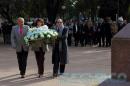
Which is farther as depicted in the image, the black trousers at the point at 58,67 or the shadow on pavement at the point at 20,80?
the black trousers at the point at 58,67

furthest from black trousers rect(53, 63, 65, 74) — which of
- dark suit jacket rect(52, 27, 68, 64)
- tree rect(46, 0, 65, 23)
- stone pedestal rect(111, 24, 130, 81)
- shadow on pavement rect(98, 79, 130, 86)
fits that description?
tree rect(46, 0, 65, 23)

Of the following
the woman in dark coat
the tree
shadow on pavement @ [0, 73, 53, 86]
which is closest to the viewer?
shadow on pavement @ [0, 73, 53, 86]

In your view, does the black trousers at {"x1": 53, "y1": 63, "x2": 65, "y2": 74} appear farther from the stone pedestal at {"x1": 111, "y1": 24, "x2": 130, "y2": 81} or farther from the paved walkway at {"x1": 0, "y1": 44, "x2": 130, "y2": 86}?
the stone pedestal at {"x1": 111, "y1": 24, "x2": 130, "y2": 81}

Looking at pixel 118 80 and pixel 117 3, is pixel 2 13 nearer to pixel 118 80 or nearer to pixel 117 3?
pixel 117 3

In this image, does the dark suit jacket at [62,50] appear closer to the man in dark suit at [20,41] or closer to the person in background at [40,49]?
the person in background at [40,49]

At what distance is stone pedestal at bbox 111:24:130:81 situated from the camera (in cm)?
929

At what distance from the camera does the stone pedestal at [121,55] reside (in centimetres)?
929

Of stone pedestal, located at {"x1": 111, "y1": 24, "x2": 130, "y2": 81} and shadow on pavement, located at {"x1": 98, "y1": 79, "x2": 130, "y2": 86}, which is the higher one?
stone pedestal, located at {"x1": 111, "y1": 24, "x2": 130, "y2": 81}

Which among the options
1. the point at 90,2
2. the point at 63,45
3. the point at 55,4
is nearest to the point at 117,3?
the point at 90,2

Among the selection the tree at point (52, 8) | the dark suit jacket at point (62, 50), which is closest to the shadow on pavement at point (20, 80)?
the dark suit jacket at point (62, 50)

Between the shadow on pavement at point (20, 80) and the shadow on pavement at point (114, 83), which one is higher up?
the shadow on pavement at point (114, 83)

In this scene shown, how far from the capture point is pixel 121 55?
9.35 metres

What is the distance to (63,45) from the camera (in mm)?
13898

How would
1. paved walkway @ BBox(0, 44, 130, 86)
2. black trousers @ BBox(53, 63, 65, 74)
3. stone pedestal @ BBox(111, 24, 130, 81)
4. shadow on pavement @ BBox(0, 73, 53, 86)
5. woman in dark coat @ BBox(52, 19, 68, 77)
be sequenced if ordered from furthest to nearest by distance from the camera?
woman in dark coat @ BBox(52, 19, 68, 77), black trousers @ BBox(53, 63, 65, 74), shadow on pavement @ BBox(0, 73, 53, 86), paved walkway @ BBox(0, 44, 130, 86), stone pedestal @ BBox(111, 24, 130, 81)
